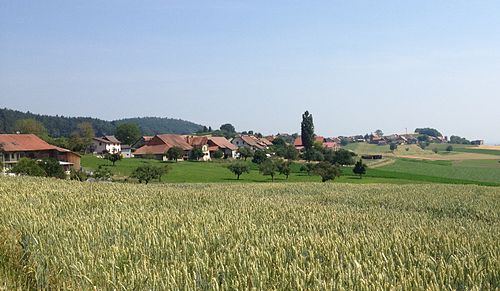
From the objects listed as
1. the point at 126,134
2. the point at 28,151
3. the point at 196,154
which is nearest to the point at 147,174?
the point at 28,151

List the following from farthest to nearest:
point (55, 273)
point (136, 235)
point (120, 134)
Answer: point (120, 134) → point (136, 235) → point (55, 273)

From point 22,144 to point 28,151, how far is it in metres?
2.27

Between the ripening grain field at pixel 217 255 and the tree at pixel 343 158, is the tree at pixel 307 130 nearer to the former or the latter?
the tree at pixel 343 158

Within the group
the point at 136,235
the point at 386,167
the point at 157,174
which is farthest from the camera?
the point at 386,167

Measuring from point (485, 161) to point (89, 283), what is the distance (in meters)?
145

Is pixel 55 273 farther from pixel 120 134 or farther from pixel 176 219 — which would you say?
pixel 120 134

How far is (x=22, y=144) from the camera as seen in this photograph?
3423 inches

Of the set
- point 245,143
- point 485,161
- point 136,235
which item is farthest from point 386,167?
point 136,235

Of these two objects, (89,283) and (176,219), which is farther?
(176,219)

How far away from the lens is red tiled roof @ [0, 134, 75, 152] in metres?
83.4

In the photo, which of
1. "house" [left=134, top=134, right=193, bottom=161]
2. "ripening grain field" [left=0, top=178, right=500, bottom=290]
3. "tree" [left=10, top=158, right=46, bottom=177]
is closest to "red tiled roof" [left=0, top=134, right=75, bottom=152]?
"tree" [left=10, top=158, right=46, bottom=177]

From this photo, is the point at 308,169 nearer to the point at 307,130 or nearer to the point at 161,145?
the point at 161,145

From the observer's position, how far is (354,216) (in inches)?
578

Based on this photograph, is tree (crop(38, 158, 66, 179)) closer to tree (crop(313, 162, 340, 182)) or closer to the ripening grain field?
tree (crop(313, 162, 340, 182))
